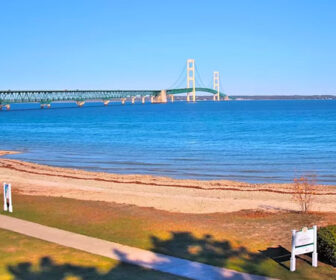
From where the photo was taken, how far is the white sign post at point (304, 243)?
30.9 ft

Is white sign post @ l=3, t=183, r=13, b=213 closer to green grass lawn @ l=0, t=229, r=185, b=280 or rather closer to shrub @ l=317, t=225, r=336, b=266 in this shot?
green grass lawn @ l=0, t=229, r=185, b=280

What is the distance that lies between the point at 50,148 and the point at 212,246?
33.3 m

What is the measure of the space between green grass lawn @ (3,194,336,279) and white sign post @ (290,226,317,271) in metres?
0.21

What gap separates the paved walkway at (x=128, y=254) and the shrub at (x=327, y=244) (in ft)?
5.25

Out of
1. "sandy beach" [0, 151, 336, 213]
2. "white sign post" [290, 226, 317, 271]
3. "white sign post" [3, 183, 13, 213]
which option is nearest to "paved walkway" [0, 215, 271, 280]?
"white sign post" [290, 226, 317, 271]

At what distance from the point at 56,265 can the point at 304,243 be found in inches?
178

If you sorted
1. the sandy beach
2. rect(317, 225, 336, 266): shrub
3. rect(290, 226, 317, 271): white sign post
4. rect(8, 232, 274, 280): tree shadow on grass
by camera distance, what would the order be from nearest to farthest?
1. rect(8, 232, 274, 280): tree shadow on grass
2. rect(290, 226, 317, 271): white sign post
3. rect(317, 225, 336, 266): shrub
4. the sandy beach

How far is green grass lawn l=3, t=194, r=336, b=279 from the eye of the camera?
10.0 meters

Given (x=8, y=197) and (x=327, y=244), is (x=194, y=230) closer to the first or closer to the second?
(x=327, y=244)

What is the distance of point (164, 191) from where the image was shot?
2055cm

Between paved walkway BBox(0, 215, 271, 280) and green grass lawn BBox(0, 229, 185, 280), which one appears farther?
paved walkway BBox(0, 215, 271, 280)

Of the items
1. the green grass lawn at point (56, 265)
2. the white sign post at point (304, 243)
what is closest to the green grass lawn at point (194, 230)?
the white sign post at point (304, 243)

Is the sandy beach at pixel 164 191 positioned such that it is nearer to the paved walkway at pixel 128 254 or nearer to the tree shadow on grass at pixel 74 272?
the paved walkway at pixel 128 254

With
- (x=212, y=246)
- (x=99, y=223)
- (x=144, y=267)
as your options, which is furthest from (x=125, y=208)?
(x=144, y=267)
